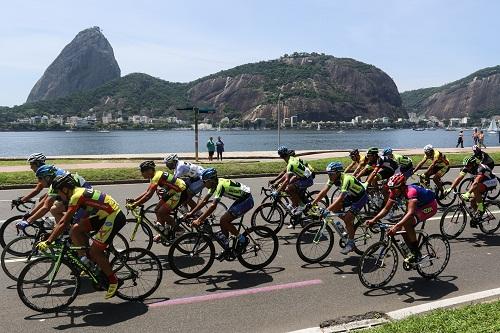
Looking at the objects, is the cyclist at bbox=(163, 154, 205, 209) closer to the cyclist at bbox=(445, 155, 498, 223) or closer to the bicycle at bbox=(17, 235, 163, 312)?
the bicycle at bbox=(17, 235, 163, 312)

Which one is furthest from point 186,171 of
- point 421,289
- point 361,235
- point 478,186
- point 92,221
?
point 478,186

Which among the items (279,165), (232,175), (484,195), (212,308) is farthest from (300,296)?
(279,165)

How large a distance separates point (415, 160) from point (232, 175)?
1227cm

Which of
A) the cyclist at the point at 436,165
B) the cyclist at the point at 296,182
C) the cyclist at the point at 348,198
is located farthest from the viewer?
the cyclist at the point at 436,165

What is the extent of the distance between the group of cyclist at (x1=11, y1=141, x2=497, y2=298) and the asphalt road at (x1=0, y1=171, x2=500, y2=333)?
1.47ft

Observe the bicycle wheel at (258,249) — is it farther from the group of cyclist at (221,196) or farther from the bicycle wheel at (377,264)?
the bicycle wheel at (377,264)

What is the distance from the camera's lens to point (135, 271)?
701cm

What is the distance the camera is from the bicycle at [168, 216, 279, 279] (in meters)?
8.04

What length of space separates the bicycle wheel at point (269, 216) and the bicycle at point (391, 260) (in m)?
4.03

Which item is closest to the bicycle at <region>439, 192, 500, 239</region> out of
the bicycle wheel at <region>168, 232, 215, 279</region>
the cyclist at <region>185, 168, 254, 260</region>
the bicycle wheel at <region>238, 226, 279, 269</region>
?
the bicycle wheel at <region>238, 226, 279, 269</region>

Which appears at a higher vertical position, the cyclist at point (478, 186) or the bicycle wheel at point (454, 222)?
the cyclist at point (478, 186)

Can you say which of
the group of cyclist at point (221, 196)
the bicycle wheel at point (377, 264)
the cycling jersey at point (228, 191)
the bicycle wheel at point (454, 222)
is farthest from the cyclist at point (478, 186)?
the cycling jersey at point (228, 191)

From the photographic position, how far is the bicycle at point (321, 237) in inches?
340

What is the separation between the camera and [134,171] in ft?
72.5
